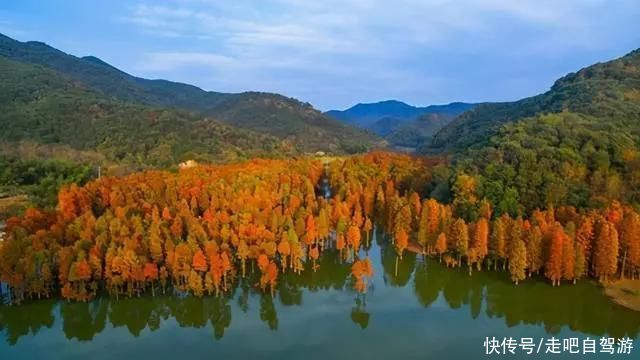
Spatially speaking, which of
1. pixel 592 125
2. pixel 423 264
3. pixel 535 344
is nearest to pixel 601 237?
pixel 535 344

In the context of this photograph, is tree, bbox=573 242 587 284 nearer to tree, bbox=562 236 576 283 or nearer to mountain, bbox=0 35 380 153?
tree, bbox=562 236 576 283

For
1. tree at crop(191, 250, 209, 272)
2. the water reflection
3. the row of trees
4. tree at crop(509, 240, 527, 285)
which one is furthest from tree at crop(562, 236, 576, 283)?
tree at crop(191, 250, 209, 272)

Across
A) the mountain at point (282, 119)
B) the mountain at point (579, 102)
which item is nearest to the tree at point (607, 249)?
the mountain at point (579, 102)

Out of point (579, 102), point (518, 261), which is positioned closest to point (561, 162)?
point (518, 261)

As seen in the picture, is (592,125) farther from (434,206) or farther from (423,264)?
(423,264)

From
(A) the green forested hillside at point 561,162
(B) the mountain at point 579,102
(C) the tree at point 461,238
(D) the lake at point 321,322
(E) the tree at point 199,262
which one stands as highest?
(B) the mountain at point 579,102

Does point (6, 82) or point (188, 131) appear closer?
point (188, 131)

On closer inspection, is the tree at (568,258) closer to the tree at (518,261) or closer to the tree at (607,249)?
the tree at (607,249)
